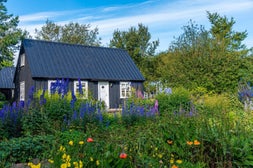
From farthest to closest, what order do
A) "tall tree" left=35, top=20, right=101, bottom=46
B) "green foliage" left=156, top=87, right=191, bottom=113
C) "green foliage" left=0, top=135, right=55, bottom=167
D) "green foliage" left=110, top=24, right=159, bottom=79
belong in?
1. "tall tree" left=35, top=20, right=101, bottom=46
2. "green foliage" left=110, top=24, right=159, bottom=79
3. "green foliage" left=156, top=87, right=191, bottom=113
4. "green foliage" left=0, top=135, right=55, bottom=167

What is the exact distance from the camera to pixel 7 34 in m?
21.2

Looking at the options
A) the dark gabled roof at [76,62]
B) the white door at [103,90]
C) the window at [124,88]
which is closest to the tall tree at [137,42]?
the dark gabled roof at [76,62]

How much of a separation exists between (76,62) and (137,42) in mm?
13610

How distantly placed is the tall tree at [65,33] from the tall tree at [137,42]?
21.4 ft

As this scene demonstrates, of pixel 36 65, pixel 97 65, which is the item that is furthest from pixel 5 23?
pixel 97 65

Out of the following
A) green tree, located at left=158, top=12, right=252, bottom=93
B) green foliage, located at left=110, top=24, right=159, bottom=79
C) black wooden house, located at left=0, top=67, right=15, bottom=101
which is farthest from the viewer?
green foliage, located at left=110, top=24, right=159, bottom=79

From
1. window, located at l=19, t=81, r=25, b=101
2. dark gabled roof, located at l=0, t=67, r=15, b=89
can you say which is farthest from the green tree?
dark gabled roof, located at l=0, t=67, r=15, b=89

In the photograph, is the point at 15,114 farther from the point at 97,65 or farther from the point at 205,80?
the point at 97,65

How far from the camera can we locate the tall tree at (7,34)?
20.8m

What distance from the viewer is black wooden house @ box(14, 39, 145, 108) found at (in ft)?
62.7

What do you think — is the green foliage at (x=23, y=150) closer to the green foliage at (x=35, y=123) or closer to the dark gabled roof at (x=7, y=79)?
the green foliage at (x=35, y=123)

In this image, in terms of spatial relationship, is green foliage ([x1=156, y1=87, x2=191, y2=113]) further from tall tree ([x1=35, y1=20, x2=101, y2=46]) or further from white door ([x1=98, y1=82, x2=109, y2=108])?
tall tree ([x1=35, y1=20, x2=101, y2=46])

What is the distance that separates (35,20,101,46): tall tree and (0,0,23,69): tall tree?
53.5ft

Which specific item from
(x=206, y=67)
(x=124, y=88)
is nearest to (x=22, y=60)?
(x=124, y=88)
